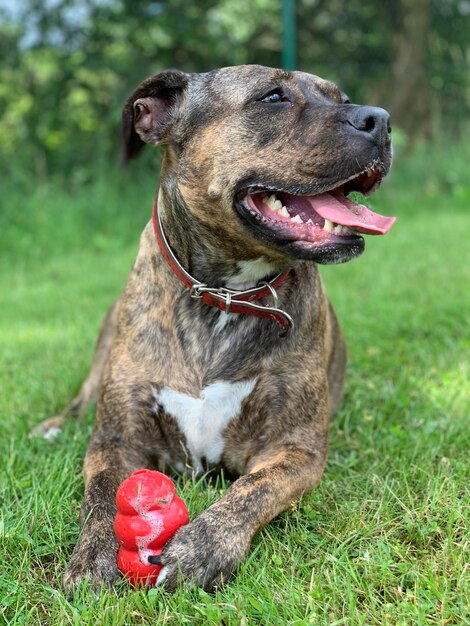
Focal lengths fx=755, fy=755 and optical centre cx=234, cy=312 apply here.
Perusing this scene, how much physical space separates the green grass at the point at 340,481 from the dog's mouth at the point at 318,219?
3.15 ft

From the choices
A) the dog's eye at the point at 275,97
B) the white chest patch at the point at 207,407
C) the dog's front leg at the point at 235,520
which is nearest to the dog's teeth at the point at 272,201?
the dog's eye at the point at 275,97

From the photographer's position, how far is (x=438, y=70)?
13406 mm

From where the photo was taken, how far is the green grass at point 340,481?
89.6 inches

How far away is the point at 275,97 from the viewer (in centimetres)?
314

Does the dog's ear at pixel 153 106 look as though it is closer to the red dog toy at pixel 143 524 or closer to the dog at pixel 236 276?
the dog at pixel 236 276

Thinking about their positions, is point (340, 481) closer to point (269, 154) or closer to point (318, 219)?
point (318, 219)

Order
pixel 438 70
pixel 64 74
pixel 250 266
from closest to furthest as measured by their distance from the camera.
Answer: pixel 250 266 → pixel 64 74 → pixel 438 70

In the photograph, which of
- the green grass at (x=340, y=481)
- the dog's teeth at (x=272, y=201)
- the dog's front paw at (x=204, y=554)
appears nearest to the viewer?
the green grass at (x=340, y=481)

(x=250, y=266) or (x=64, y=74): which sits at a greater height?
(x=64, y=74)

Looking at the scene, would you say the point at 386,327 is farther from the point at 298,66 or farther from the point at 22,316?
the point at 298,66

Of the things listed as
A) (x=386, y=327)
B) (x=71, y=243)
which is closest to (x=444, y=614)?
(x=386, y=327)

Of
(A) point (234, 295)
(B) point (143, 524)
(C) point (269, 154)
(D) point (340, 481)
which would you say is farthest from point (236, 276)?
(B) point (143, 524)

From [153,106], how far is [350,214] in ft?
3.43

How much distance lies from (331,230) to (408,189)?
9404mm
